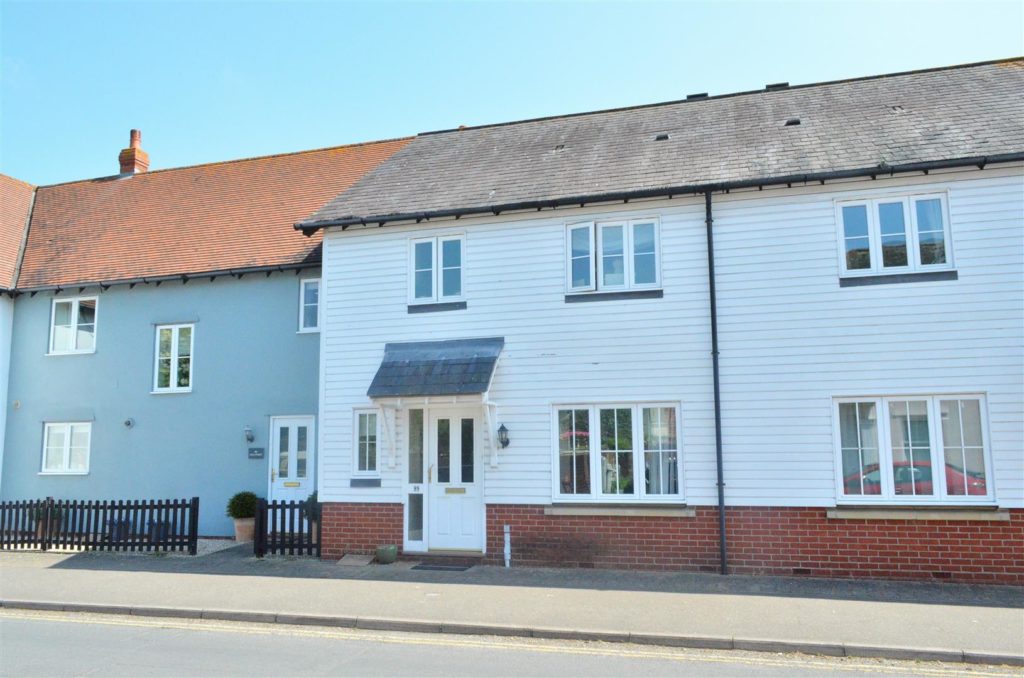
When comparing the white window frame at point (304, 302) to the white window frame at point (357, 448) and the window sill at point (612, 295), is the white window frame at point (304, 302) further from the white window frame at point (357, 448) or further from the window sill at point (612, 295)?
the window sill at point (612, 295)

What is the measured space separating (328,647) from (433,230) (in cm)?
751

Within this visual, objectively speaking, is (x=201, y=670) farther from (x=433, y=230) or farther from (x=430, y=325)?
(x=433, y=230)

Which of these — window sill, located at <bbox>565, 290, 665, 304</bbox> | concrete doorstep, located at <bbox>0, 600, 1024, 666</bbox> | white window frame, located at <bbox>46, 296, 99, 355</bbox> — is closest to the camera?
concrete doorstep, located at <bbox>0, 600, 1024, 666</bbox>

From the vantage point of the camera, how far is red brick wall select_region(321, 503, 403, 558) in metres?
12.8

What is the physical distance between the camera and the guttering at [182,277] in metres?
16.2

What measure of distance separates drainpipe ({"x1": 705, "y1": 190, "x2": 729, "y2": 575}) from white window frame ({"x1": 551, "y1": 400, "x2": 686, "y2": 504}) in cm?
56

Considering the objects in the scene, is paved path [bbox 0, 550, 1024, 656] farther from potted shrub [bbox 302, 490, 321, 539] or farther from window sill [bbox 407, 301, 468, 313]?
window sill [bbox 407, 301, 468, 313]

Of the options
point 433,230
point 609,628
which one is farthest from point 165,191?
point 609,628

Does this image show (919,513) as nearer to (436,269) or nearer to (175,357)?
(436,269)

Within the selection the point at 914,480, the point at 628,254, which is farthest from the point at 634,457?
the point at 914,480

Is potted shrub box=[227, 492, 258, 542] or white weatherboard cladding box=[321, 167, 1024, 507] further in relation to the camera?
potted shrub box=[227, 492, 258, 542]

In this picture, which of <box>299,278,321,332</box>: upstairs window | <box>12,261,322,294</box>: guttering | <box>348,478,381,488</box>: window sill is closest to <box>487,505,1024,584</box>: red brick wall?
<box>348,478,381,488</box>: window sill

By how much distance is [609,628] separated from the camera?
8211 millimetres

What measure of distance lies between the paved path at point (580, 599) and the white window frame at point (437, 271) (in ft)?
14.7
